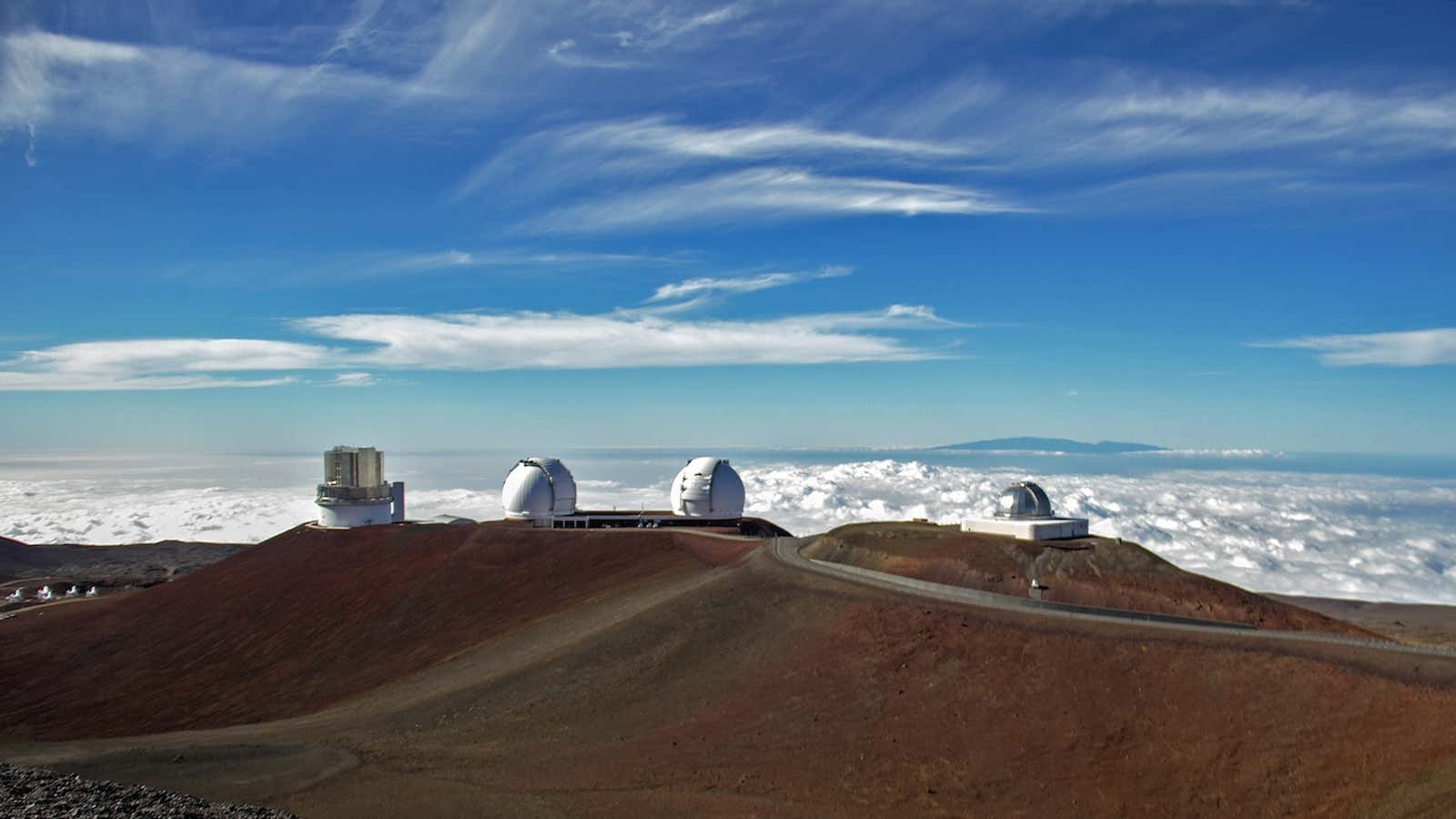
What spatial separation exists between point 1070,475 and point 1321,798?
139037 mm

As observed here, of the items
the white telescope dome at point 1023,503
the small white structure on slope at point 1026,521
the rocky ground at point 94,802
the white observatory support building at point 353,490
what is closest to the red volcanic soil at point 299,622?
the white observatory support building at point 353,490

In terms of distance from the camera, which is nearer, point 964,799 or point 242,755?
point 964,799

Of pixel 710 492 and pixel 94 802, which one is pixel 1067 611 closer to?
pixel 94 802

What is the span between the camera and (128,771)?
1758cm

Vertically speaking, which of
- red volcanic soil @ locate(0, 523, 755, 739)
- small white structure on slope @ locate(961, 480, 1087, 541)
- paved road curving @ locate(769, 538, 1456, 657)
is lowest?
red volcanic soil @ locate(0, 523, 755, 739)

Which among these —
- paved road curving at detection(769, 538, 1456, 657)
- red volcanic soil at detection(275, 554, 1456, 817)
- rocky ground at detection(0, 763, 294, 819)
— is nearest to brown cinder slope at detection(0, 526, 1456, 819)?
red volcanic soil at detection(275, 554, 1456, 817)

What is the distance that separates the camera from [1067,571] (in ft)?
106

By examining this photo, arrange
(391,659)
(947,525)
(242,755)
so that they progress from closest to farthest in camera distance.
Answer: (242,755), (391,659), (947,525)

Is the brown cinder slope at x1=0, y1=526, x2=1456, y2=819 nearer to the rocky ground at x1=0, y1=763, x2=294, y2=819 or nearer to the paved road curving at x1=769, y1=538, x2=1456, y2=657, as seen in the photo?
the paved road curving at x1=769, y1=538, x2=1456, y2=657

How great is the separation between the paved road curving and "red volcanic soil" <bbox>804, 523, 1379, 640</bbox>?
231 cm

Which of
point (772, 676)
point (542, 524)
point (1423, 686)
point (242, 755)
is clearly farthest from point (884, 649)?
point (542, 524)

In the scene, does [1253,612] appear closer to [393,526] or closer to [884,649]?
[884,649]

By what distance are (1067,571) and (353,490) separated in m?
36.4

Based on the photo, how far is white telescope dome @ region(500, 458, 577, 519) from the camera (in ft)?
157
